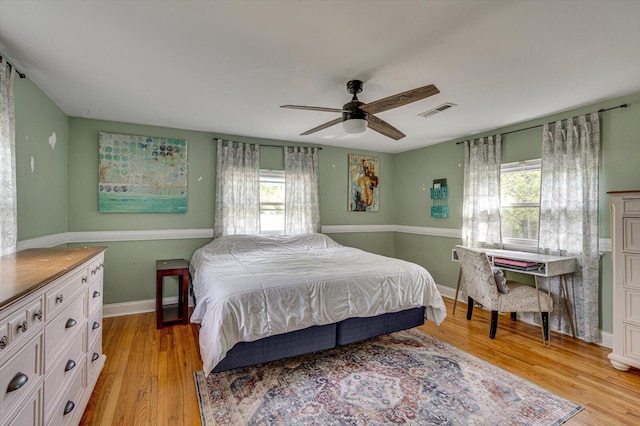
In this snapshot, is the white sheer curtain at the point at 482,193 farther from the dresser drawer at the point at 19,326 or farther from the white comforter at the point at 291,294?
the dresser drawer at the point at 19,326

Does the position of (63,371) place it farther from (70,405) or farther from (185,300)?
(185,300)

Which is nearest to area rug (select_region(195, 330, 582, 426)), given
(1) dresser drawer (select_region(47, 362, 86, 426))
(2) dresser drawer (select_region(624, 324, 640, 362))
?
(1) dresser drawer (select_region(47, 362, 86, 426))

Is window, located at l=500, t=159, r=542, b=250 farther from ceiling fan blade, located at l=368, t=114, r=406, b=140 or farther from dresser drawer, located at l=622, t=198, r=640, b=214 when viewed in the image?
ceiling fan blade, located at l=368, t=114, r=406, b=140

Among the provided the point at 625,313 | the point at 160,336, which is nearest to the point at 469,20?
the point at 625,313

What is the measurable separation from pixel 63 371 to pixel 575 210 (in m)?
4.43

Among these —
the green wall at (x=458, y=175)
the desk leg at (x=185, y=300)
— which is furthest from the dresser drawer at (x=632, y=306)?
the desk leg at (x=185, y=300)

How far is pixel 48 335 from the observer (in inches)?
54.7

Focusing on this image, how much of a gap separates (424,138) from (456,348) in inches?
115

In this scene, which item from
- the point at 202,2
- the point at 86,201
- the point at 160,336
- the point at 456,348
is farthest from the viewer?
the point at 86,201

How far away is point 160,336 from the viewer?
3168 millimetres

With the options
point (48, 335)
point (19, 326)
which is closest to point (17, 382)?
point (19, 326)

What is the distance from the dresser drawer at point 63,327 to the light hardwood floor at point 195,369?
645 millimetres

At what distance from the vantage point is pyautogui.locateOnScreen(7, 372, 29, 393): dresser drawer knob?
42.0 inches

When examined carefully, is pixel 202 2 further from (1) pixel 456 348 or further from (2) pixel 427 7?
(1) pixel 456 348
